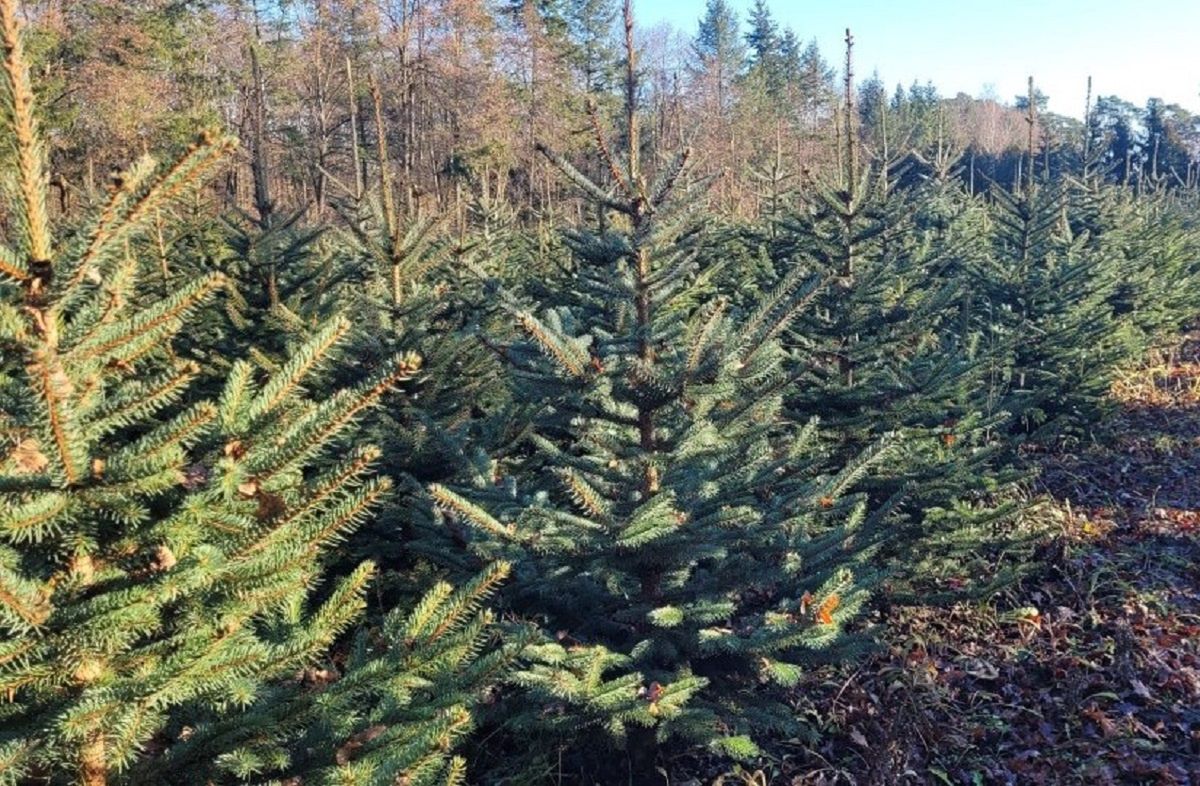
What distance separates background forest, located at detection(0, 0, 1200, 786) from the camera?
1691mm

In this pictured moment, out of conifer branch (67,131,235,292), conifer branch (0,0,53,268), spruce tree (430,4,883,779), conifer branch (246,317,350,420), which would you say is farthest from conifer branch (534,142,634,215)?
conifer branch (0,0,53,268)

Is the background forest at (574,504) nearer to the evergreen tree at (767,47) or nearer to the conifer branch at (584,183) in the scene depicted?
the conifer branch at (584,183)

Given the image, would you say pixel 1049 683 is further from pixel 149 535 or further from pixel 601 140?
pixel 149 535

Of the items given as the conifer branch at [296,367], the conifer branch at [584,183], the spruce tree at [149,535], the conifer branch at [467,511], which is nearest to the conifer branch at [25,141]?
the spruce tree at [149,535]

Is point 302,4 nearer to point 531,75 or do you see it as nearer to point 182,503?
point 531,75

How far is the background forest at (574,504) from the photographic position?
1691 millimetres

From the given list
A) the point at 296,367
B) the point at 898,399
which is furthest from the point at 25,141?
the point at 898,399

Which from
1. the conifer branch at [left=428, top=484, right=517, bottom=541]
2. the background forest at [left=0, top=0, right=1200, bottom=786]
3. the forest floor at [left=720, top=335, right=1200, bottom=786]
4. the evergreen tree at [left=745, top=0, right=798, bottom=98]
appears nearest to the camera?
the background forest at [left=0, top=0, right=1200, bottom=786]

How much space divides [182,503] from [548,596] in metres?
2.58

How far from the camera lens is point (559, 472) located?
3570 mm

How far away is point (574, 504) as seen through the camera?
448 centimetres

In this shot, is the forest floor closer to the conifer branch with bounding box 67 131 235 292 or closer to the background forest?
the background forest

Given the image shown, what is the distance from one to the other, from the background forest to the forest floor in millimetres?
29

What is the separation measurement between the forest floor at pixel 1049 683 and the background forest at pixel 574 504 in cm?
3
